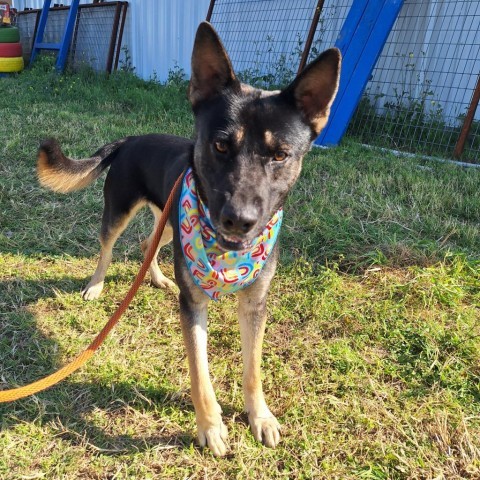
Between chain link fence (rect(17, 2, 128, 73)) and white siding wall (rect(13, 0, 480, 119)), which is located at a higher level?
white siding wall (rect(13, 0, 480, 119))

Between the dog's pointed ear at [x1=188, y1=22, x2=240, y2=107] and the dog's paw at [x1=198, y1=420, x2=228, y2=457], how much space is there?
161 centimetres

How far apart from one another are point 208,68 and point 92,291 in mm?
1853

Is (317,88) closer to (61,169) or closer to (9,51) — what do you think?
(61,169)

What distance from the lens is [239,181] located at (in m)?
1.96

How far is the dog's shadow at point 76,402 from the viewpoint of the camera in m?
2.28

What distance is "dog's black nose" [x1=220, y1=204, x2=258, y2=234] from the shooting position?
6.15 ft

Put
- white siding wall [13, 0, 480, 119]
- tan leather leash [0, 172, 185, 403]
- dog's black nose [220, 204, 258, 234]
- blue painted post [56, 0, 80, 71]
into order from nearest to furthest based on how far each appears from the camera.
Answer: dog's black nose [220, 204, 258, 234] → tan leather leash [0, 172, 185, 403] → white siding wall [13, 0, 480, 119] → blue painted post [56, 0, 80, 71]

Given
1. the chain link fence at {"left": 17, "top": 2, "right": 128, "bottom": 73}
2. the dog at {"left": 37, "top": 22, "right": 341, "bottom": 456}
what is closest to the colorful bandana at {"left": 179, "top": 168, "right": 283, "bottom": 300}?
the dog at {"left": 37, "top": 22, "right": 341, "bottom": 456}

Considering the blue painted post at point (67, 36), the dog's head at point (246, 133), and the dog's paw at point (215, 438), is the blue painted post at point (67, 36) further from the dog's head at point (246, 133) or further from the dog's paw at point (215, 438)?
the dog's paw at point (215, 438)

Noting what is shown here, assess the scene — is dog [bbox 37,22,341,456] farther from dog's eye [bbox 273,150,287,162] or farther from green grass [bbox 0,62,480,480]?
green grass [bbox 0,62,480,480]

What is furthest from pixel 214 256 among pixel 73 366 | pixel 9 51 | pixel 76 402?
pixel 9 51

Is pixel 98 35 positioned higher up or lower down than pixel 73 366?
higher up

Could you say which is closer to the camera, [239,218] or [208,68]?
[239,218]

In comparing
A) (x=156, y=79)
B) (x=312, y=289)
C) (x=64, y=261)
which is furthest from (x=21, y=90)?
(x=312, y=289)
